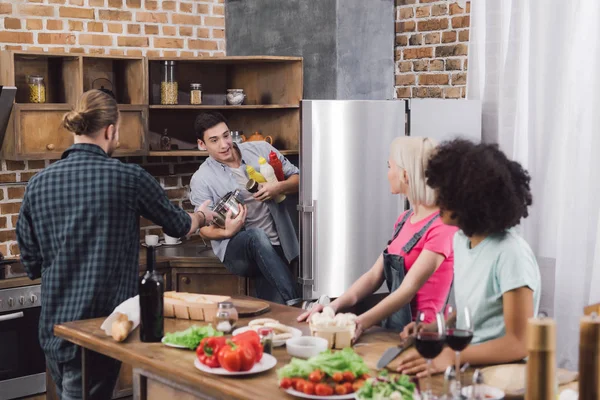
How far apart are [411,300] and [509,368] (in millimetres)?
825

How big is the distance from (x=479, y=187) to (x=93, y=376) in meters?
1.64

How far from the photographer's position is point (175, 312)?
10.1ft

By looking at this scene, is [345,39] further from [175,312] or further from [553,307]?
[175,312]

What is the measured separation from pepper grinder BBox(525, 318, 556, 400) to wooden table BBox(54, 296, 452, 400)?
0.52 meters

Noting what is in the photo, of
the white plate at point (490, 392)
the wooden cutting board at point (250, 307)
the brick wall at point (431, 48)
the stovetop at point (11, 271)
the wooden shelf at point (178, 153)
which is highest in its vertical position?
the brick wall at point (431, 48)

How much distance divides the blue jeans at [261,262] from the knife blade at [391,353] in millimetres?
2101

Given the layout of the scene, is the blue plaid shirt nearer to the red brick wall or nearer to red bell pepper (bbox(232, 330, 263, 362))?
red bell pepper (bbox(232, 330, 263, 362))

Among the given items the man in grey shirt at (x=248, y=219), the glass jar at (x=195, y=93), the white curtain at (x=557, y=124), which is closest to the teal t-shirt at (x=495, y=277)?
the white curtain at (x=557, y=124)

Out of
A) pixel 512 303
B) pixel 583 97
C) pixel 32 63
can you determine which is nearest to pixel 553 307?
pixel 583 97

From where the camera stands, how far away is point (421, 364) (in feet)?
7.78

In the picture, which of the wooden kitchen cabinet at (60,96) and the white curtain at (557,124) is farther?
the wooden kitchen cabinet at (60,96)

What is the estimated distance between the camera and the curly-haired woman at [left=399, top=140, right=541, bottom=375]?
7.80 ft

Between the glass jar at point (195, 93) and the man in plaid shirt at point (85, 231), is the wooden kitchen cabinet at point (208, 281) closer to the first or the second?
the glass jar at point (195, 93)

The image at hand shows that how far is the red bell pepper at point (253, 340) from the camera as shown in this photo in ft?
8.04
